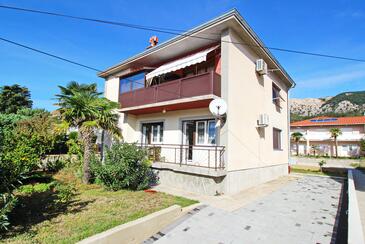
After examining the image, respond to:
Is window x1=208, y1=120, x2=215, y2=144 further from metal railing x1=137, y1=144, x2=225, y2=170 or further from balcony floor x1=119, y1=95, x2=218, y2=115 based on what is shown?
balcony floor x1=119, y1=95, x2=218, y2=115

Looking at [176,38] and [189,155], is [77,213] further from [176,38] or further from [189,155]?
[176,38]

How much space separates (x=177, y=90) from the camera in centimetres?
1272

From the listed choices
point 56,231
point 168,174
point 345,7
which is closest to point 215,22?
point 345,7

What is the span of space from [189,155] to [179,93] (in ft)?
14.2

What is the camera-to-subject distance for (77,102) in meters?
12.3

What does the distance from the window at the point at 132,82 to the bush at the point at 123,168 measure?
22.3 feet

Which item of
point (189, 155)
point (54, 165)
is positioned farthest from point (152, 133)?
point (54, 165)

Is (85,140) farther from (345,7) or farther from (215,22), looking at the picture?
(345,7)

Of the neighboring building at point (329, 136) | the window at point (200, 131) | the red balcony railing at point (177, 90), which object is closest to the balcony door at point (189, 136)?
the window at point (200, 131)

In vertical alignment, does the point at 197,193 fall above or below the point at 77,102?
below

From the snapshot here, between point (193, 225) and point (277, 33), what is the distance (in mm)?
14326

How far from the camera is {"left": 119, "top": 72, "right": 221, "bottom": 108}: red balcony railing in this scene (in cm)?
1127

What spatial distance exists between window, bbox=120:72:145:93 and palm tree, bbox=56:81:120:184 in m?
3.19

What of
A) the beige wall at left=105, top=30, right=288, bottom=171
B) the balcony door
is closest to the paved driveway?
the beige wall at left=105, top=30, right=288, bottom=171
